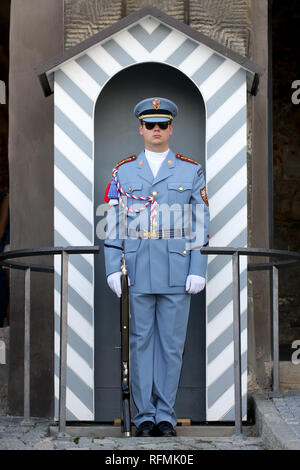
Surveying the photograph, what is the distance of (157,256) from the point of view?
516 cm

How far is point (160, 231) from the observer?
5.18 metres

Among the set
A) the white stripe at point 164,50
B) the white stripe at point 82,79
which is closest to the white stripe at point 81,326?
the white stripe at point 82,79

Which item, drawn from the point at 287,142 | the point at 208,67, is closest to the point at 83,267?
the point at 208,67

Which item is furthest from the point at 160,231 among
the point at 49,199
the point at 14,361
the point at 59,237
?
the point at 14,361

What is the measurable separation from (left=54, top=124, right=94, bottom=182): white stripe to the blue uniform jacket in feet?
1.03

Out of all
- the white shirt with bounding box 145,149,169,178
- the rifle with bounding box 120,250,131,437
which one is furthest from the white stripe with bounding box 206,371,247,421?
the white shirt with bounding box 145,149,169,178

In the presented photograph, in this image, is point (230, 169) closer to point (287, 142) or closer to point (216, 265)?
point (216, 265)

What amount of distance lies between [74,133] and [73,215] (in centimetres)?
45

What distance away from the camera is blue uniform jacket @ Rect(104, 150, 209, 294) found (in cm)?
514

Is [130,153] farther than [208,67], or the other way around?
[130,153]

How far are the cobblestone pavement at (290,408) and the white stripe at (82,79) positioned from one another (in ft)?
6.35

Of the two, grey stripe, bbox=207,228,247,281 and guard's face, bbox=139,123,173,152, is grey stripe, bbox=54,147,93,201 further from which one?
grey stripe, bbox=207,228,247,281

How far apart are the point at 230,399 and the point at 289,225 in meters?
3.72

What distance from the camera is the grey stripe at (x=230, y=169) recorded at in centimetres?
543
